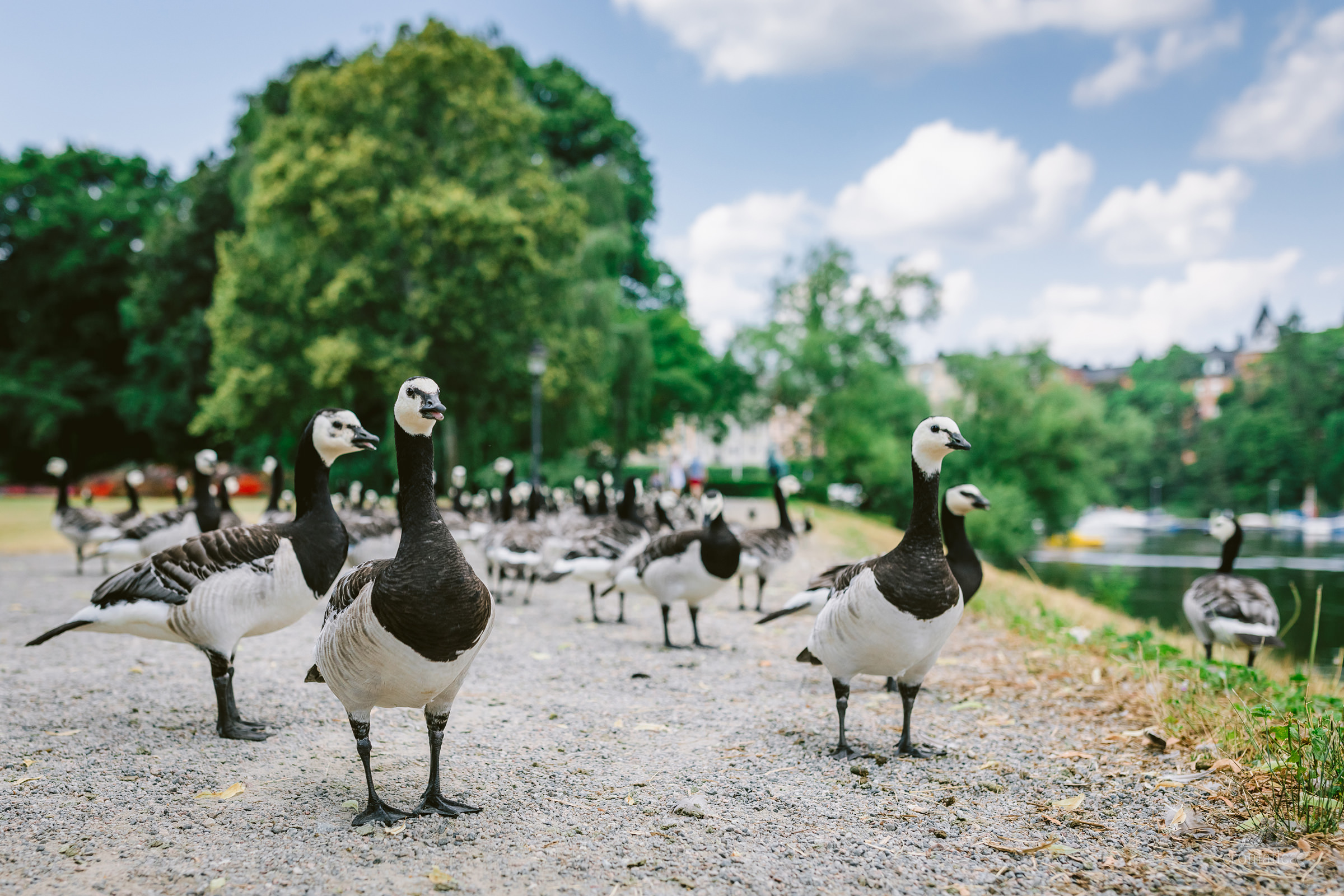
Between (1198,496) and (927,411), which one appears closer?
(927,411)

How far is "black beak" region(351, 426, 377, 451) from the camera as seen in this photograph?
489cm

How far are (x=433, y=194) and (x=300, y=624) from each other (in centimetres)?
1690

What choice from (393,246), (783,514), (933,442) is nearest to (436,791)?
(933,442)

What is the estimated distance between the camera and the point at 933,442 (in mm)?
5039

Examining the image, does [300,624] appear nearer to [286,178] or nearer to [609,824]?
[609,824]

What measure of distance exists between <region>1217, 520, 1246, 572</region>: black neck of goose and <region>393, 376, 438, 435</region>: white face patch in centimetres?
934

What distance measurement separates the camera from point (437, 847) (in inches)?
147

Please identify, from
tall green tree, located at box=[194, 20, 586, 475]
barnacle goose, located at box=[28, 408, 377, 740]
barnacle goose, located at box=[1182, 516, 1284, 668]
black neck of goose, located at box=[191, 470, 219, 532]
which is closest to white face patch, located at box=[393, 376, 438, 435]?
barnacle goose, located at box=[28, 408, 377, 740]

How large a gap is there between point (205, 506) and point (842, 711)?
8.02 m

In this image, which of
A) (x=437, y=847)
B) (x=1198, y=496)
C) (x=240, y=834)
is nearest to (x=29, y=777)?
(x=240, y=834)

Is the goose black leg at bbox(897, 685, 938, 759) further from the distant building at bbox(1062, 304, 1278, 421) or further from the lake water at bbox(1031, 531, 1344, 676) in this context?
the distant building at bbox(1062, 304, 1278, 421)

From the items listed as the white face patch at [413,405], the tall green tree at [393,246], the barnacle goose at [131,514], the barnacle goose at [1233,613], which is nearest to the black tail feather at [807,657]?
the white face patch at [413,405]

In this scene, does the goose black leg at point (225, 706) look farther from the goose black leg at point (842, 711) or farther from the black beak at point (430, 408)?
the goose black leg at point (842, 711)

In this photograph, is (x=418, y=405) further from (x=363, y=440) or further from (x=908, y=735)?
(x=908, y=735)
